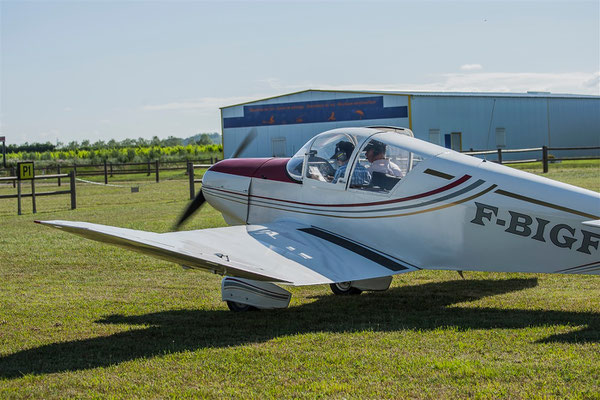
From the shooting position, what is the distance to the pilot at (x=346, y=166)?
25.7 feet

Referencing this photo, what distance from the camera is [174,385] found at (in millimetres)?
5074

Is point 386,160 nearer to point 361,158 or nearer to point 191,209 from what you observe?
point 361,158

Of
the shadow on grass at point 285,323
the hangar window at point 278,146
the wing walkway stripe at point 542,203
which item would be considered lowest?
the shadow on grass at point 285,323

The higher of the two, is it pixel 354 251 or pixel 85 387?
pixel 354 251

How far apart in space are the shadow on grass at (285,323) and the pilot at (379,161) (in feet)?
4.72

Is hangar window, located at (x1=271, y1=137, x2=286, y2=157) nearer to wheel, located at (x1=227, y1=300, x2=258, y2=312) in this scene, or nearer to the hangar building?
the hangar building

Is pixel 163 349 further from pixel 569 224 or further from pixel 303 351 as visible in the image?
pixel 569 224

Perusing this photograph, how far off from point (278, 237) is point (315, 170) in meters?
1.05

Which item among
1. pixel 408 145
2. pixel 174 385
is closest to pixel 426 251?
pixel 408 145

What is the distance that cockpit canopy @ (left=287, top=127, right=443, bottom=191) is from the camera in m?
7.53

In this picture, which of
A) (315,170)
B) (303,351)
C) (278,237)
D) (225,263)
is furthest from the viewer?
(315,170)

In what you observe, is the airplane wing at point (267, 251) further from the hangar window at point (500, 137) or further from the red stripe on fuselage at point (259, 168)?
the hangar window at point (500, 137)

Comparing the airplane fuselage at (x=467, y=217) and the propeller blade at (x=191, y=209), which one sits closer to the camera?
the airplane fuselage at (x=467, y=217)

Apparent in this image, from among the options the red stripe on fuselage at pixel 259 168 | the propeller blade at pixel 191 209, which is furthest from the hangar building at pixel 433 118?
the red stripe on fuselage at pixel 259 168
